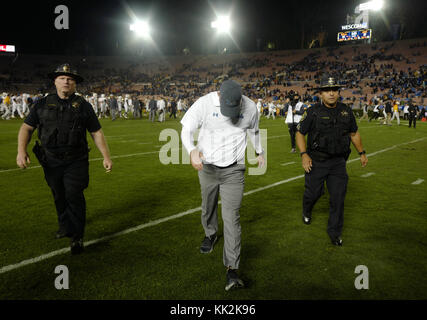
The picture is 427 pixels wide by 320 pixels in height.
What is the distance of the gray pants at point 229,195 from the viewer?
324 centimetres

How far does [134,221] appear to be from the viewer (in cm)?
508

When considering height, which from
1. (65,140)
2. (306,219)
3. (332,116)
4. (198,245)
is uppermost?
(332,116)

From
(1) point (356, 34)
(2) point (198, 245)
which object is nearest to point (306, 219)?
(2) point (198, 245)

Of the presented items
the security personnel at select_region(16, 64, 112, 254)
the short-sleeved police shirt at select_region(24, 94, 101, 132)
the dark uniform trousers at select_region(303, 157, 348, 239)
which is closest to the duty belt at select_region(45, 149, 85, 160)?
the security personnel at select_region(16, 64, 112, 254)

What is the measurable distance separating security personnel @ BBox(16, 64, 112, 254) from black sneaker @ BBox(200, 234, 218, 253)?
52.9 inches

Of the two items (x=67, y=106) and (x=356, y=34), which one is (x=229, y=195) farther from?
(x=356, y=34)

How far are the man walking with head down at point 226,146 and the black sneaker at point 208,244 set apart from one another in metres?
0.78

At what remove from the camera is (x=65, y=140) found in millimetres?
3689

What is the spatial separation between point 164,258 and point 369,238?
2552mm

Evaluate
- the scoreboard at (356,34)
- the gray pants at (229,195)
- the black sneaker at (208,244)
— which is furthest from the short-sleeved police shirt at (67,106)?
the scoreboard at (356,34)

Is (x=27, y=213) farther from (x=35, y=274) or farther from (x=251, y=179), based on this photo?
(x=251, y=179)

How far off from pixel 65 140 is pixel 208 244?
1897 mm

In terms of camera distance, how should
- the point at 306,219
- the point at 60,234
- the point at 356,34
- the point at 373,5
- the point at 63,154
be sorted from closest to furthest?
the point at 63,154 < the point at 60,234 < the point at 306,219 < the point at 373,5 < the point at 356,34

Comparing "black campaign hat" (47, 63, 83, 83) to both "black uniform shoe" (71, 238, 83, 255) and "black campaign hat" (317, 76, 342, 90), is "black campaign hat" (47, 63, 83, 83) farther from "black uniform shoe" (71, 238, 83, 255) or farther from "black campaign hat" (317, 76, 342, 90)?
"black campaign hat" (317, 76, 342, 90)
